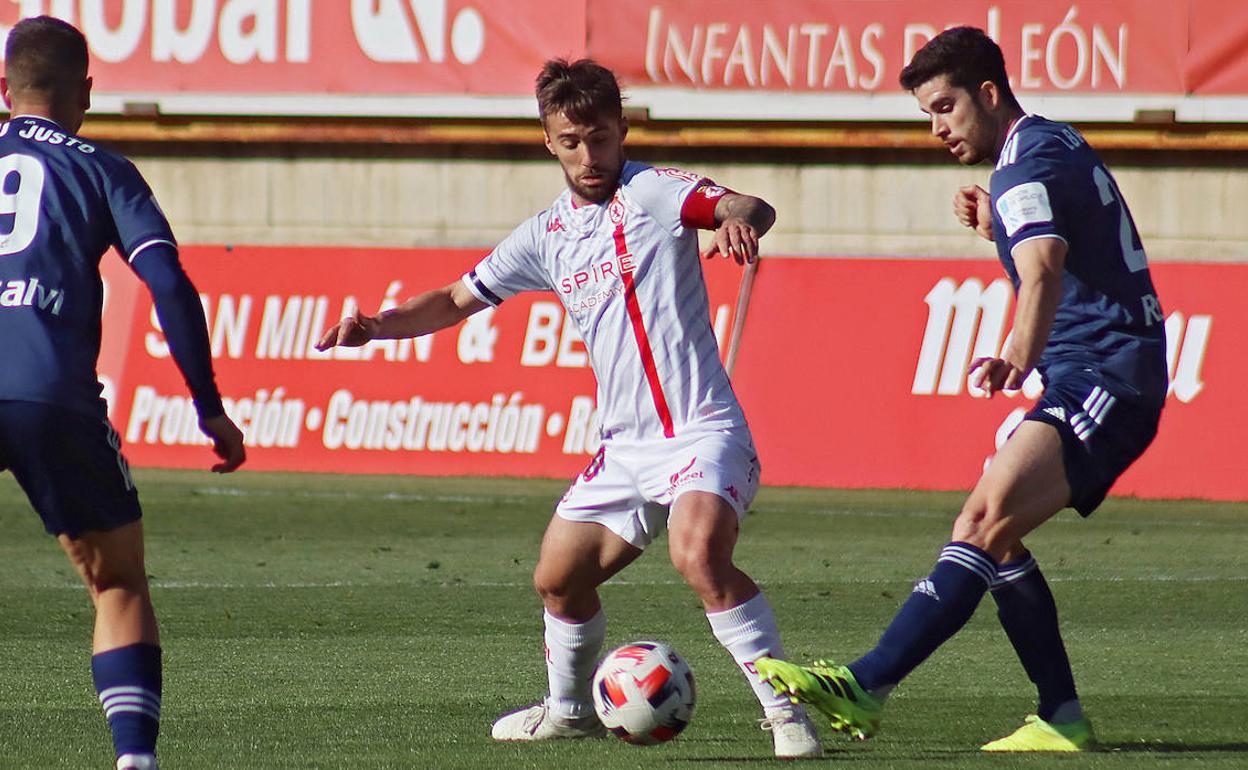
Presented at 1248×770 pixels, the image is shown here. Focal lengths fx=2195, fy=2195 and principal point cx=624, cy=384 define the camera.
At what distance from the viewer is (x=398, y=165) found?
2009 centimetres

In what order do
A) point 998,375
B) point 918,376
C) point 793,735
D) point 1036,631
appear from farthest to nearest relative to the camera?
point 918,376 < point 1036,631 < point 793,735 < point 998,375

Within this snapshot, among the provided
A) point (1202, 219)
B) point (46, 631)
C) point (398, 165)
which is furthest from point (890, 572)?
point (398, 165)

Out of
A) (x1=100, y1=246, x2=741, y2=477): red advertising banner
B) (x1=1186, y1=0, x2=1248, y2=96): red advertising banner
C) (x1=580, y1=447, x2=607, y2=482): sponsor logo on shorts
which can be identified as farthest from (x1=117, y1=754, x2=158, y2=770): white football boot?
(x1=1186, y1=0, x2=1248, y2=96): red advertising banner

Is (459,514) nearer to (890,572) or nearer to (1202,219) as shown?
(890,572)

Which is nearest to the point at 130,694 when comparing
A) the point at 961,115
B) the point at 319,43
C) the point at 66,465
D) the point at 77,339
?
the point at 66,465

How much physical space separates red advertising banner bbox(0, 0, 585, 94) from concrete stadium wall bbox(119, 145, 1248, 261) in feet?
2.95

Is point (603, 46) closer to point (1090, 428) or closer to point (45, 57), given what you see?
point (1090, 428)

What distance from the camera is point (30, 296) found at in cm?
498

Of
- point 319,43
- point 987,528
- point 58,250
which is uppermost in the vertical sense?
point 319,43

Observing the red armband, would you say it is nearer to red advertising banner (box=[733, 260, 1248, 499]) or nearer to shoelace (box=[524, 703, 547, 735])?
shoelace (box=[524, 703, 547, 735])

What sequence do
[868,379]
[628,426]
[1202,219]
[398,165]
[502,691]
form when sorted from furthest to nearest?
[398,165] → [1202,219] → [868,379] → [502,691] → [628,426]

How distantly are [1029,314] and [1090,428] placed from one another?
431 millimetres

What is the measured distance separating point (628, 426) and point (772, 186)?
13.4 m

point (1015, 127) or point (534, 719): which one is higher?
point (1015, 127)
